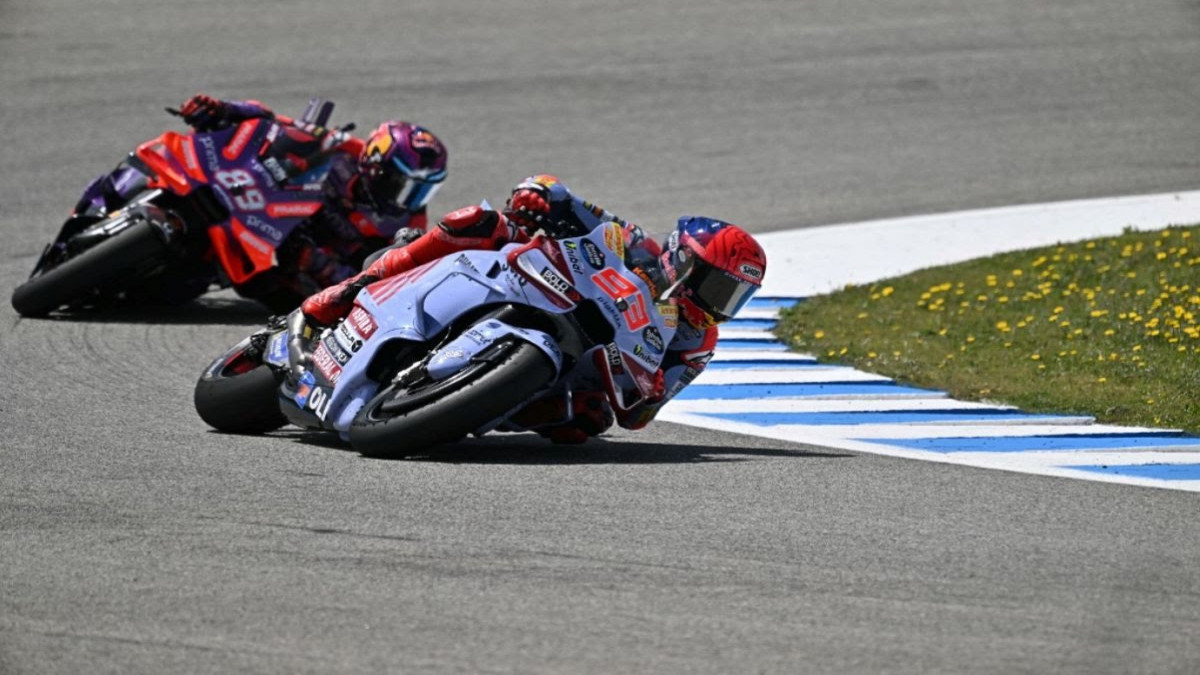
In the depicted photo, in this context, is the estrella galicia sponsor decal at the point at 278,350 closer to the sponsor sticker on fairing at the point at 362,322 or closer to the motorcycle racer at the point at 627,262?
the motorcycle racer at the point at 627,262

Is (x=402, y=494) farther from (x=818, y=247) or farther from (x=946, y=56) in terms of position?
(x=946, y=56)

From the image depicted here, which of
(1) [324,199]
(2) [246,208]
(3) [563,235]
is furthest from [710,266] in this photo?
(2) [246,208]

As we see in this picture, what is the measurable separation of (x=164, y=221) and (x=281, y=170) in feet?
2.85

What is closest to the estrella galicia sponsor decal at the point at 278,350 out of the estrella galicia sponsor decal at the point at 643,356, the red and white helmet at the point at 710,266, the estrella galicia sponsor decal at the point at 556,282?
the estrella galicia sponsor decal at the point at 556,282

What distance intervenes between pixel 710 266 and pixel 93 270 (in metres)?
5.19

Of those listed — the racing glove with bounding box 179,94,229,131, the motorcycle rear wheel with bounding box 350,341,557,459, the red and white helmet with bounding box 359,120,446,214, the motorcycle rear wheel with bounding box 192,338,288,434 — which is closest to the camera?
the motorcycle rear wheel with bounding box 350,341,557,459

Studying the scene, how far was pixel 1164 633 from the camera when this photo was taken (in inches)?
233

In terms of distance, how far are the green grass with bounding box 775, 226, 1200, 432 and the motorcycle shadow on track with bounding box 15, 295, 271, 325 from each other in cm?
370

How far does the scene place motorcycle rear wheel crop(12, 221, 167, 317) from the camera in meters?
12.1

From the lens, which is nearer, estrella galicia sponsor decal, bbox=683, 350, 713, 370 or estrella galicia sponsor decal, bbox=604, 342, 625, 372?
estrella galicia sponsor decal, bbox=604, 342, 625, 372

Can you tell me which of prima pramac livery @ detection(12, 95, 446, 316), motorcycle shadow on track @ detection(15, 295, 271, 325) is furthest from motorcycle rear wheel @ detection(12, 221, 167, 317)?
motorcycle shadow on track @ detection(15, 295, 271, 325)

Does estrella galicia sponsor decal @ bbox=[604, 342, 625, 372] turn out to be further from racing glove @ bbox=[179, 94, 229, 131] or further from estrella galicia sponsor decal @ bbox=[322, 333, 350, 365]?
racing glove @ bbox=[179, 94, 229, 131]

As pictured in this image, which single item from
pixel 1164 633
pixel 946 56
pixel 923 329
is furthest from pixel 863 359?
pixel 946 56

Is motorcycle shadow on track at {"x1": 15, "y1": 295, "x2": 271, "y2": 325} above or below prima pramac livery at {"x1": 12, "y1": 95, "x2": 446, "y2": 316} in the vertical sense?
below
